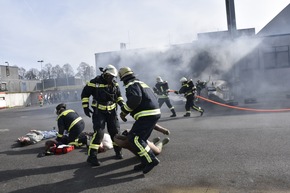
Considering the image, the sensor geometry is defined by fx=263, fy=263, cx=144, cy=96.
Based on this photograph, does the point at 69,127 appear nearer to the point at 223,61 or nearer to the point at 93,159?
the point at 93,159

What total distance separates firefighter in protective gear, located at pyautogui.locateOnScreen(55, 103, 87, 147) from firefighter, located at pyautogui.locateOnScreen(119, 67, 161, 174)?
193cm

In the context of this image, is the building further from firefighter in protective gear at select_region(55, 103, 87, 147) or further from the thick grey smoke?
firefighter in protective gear at select_region(55, 103, 87, 147)

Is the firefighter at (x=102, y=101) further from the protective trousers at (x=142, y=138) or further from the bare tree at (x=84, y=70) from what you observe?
the bare tree at (x=84, y=70)

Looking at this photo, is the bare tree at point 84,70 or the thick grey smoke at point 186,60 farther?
the bare tree at point 84,70

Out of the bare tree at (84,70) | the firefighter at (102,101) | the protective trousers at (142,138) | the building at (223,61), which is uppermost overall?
the bare tree at (84,70)

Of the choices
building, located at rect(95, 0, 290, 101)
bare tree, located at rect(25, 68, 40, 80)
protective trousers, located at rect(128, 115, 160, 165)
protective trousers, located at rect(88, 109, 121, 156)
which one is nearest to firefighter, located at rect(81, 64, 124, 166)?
protective trousers, located at rect(88, 109, 121, 156)

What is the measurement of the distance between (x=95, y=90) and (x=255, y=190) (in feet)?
9.95

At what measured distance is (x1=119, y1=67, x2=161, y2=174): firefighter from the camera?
3.89 m

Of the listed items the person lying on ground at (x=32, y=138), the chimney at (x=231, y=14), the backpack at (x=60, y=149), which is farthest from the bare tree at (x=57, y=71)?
the backpack at (x=60, y=149)

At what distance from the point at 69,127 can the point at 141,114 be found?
7.49 feet

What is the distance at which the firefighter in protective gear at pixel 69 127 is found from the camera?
5.55 m

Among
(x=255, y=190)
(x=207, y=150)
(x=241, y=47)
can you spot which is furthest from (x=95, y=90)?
(x=241, y=47)

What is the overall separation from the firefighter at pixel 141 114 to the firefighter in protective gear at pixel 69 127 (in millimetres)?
1927

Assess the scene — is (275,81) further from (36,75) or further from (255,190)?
(36,75)
